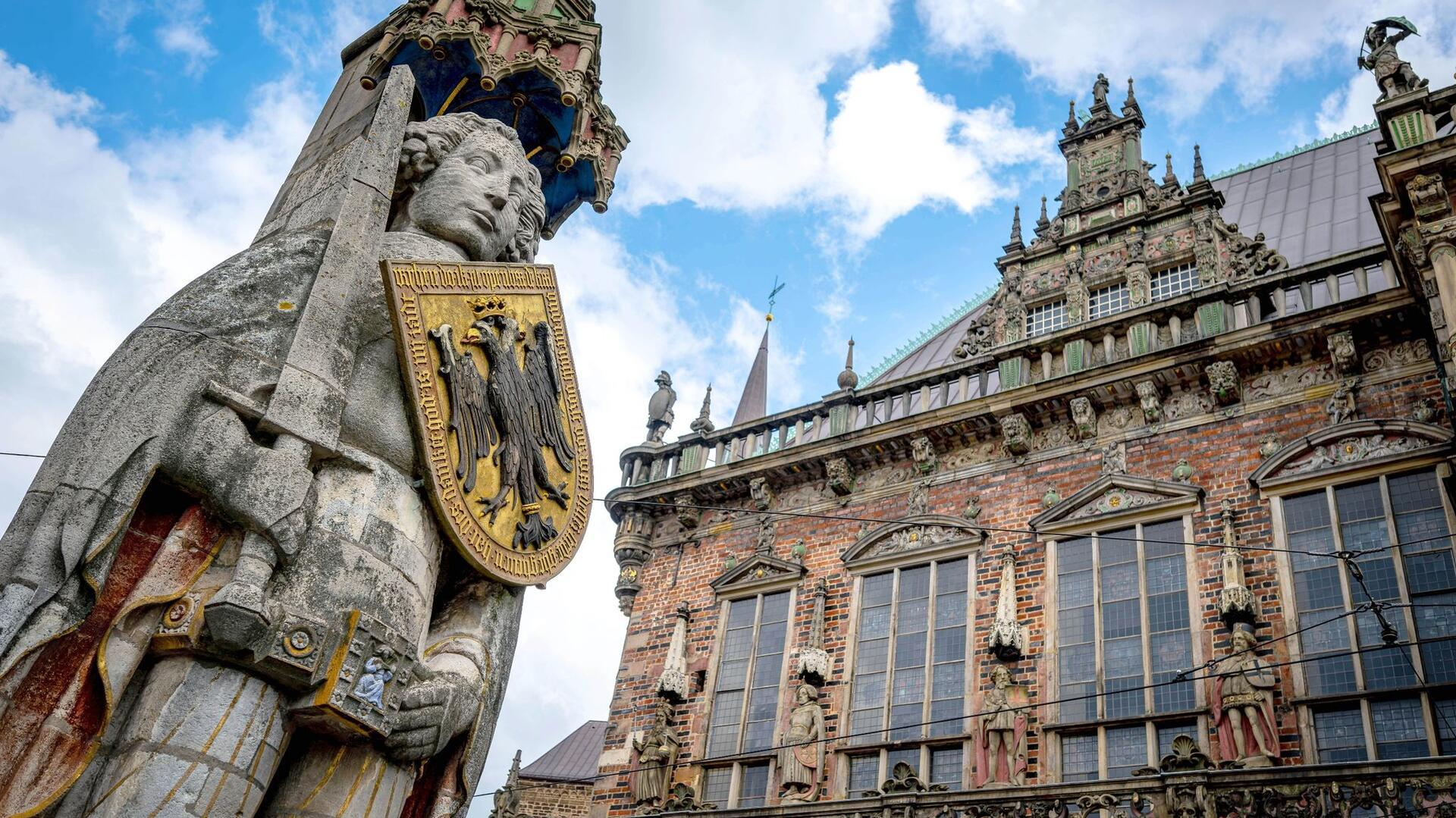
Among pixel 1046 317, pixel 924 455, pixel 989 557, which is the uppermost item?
pixel 1046 317

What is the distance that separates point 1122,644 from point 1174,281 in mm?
5206

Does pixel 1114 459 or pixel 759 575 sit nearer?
pixel 1114 459

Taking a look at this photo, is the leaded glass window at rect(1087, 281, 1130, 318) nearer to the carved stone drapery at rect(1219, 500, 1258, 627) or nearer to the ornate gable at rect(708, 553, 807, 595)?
the carved stone drapery at rect(1219, 500, 1258, 627)

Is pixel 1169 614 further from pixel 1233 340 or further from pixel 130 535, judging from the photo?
pixel 130 535

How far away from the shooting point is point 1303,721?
939 cm

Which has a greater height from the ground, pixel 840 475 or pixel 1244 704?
pixel 840 475

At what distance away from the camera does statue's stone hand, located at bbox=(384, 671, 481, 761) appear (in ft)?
14.7

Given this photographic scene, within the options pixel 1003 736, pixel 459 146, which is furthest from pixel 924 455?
pixel 459 146

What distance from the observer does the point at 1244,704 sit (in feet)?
31.0

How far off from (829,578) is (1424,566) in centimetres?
595

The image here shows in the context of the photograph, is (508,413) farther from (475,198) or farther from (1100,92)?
(1100,92)

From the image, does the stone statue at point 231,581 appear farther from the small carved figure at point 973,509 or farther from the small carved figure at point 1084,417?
the small carved figure at point 1084,417

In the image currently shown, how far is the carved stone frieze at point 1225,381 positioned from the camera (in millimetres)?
11398

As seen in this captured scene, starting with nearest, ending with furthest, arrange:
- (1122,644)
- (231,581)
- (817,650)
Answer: (231,581)
(1122,644)
(817,650)
